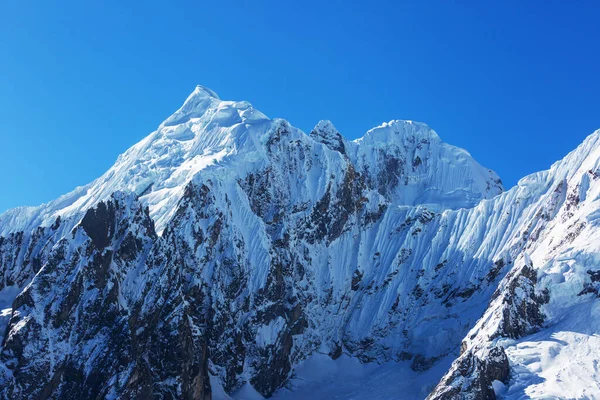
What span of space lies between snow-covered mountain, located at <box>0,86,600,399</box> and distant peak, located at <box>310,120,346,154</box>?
1.22 ft

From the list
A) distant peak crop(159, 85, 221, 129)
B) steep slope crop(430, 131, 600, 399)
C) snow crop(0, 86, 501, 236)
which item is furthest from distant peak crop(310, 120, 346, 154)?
steep slope crop(430, 131, 600, 399)

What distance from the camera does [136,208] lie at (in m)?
126

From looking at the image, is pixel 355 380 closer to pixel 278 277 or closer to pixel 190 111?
pixel 278 277

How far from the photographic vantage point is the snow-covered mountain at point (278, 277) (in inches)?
4097

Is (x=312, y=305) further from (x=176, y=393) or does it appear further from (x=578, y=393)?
(x=578, y=393)

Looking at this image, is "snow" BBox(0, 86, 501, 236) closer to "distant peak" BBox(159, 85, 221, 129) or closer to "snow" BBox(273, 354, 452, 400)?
"distant peak" BBox(159, 85, 221, 129)

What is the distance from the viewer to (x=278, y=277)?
151 meters

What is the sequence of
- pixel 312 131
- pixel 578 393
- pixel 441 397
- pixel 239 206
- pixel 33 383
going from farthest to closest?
pixel 312 131 → pixel 239 206 → pixel 33 383 → pixel 441 397 → pixel 578 393

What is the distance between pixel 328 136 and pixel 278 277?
5540 cm

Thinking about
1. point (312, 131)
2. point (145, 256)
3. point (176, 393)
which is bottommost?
point (176, 393)

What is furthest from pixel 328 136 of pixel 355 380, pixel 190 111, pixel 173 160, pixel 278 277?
pixel 355 380

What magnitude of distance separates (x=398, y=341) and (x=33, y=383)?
72638mm

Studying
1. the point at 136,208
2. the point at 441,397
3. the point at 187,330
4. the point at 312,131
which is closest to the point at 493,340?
the point at 441,397

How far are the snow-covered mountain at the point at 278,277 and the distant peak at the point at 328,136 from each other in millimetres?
372
